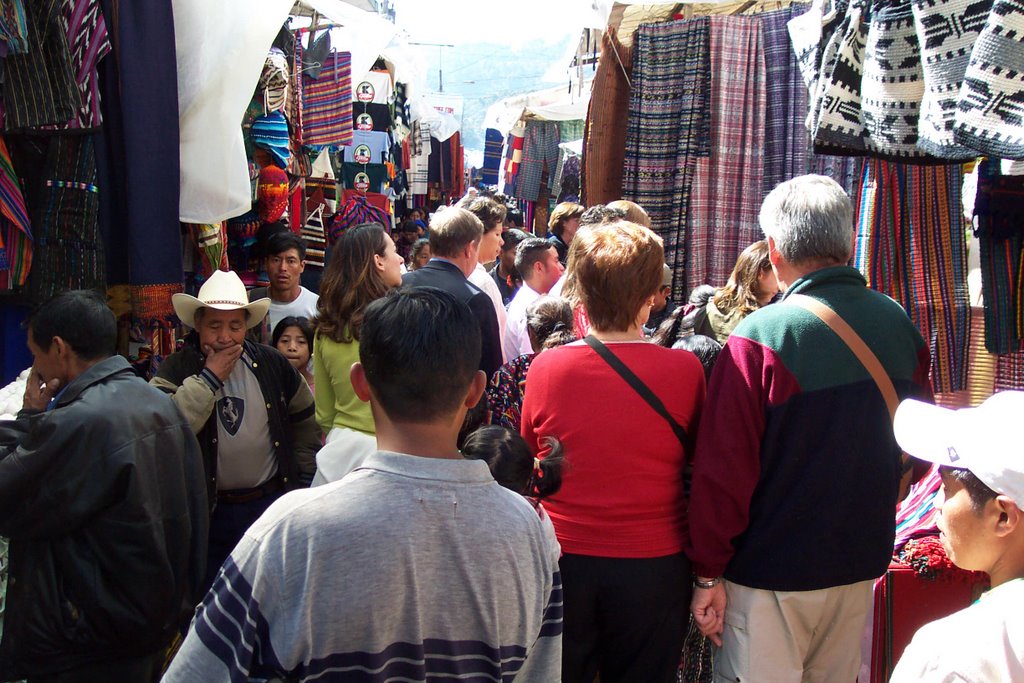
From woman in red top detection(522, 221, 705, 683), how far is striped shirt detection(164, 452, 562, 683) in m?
0.95

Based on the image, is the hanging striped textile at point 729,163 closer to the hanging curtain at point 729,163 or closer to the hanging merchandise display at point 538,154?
the hanging curtain at point 729,163

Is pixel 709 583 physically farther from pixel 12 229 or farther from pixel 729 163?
pixel 12 229

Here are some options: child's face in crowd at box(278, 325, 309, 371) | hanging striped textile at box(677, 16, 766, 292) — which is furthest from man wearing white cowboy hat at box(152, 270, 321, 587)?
hanging striped textile at box(677, 16, 766, 292)

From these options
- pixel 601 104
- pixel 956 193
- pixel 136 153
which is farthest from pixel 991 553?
pixel 601 104

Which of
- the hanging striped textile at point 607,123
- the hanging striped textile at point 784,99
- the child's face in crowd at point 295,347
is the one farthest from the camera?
the hanging striped textile at point 607,123

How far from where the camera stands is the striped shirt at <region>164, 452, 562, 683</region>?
1236mm

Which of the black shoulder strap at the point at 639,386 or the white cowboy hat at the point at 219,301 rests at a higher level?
the white cowboy hat at the point at 219,301

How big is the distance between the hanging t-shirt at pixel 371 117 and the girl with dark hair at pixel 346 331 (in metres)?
4.99

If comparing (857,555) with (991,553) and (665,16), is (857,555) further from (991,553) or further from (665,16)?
(665,16)

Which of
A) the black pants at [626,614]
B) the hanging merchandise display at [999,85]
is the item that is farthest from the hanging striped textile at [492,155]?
the hanging merchandise display at [999,85]

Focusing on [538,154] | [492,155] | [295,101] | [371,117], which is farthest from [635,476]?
[492,155]

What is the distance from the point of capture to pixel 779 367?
222cm

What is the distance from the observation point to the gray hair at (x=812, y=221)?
230cm

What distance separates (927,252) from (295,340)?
2643 millimetres
